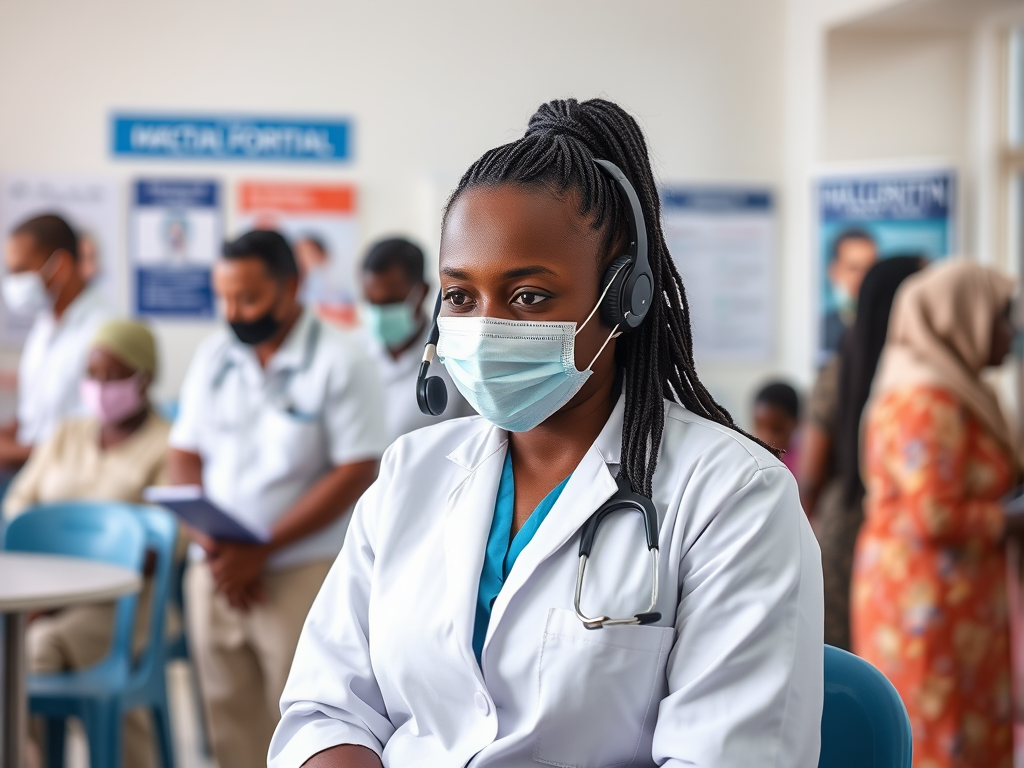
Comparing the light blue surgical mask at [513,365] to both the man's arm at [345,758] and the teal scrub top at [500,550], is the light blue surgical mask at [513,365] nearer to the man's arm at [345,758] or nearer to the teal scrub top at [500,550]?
the teal scrub top at [500,550]

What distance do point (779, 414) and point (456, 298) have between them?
14.9 ft

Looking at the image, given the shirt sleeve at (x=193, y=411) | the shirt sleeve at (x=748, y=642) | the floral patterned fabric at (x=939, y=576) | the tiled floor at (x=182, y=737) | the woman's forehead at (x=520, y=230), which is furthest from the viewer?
the tiled floor at (x=182, y=737)

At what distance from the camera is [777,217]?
684 cm

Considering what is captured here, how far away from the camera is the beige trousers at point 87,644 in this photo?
11.3 ft

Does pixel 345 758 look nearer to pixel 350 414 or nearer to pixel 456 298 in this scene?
pixel 456 298

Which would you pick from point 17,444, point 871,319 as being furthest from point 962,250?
point 17,444

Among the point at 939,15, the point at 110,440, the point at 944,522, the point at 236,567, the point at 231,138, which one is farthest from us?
the point at 231,138

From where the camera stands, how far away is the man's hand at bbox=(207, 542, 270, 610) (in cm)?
296

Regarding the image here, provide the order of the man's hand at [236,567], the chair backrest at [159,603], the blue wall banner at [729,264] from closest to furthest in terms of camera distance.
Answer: the man's hand at [236,567] < the chair backrest at [159,603] < the blue wall banner at [729,264]

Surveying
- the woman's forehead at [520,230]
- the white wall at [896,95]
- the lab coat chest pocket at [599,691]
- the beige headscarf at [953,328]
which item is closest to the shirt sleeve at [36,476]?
the beige headscarf at [953,328]

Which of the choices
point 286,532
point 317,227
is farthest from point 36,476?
point 317,227

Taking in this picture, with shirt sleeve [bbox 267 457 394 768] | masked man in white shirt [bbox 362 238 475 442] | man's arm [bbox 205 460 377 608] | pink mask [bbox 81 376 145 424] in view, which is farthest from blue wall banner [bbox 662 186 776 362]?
shirt sleeve [bbox 267 457 394 768]

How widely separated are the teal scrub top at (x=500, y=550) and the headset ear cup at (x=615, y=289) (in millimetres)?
206

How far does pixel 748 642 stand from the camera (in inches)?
46.5
